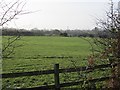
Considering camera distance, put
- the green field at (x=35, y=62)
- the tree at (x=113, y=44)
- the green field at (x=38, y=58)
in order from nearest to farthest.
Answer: the tree at (x=113, y=44) < the green field at (x=35, y=62) < the green field at (x=38, y=58)

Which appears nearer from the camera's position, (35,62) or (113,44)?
(113,44)

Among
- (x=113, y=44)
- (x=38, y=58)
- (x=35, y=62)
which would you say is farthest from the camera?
(x=38, y=58)

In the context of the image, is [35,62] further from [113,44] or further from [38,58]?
[113,44]

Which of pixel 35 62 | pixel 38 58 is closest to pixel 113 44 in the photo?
pixel 35 62

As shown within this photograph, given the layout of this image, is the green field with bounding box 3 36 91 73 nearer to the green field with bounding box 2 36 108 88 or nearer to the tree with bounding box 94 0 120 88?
the green field with bounding box 2 36 108 88

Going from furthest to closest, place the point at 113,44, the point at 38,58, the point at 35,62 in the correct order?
the point at 38,58, the point at 35,62, the point at 113,44

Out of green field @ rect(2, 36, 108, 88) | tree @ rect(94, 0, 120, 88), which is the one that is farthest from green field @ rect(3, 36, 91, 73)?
tree @ rect(94, 0, 120, 88)

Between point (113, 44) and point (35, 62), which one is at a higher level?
point (113, 44)

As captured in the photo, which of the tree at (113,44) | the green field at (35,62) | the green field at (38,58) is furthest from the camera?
the green field at (38,58)

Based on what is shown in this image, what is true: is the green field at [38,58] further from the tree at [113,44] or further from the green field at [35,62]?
the tree at [113,44]

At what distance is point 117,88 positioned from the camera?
23.8 ft

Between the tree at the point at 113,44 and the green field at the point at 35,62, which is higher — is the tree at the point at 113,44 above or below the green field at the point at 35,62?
above

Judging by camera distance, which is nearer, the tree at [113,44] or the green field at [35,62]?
the tree at [113,44]

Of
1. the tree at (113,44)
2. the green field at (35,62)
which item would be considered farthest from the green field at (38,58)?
the tree at (113,44)
